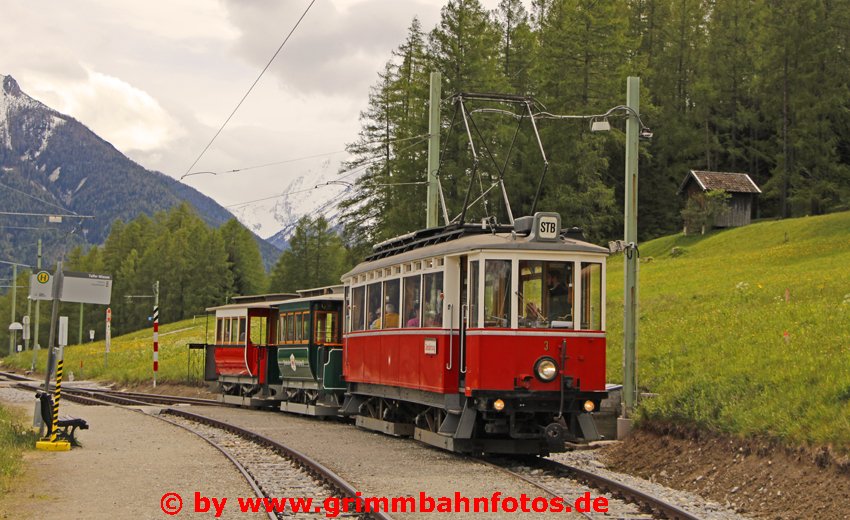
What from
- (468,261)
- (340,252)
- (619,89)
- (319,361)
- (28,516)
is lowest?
(28,516)

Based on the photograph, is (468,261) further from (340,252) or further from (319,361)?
(340,252)

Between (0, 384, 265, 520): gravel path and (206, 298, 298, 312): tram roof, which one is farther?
(206, 298, 298, 312): tram roof

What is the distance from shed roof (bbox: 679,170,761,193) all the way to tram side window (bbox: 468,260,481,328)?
49.8 metres

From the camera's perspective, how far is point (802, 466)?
11.8 metres

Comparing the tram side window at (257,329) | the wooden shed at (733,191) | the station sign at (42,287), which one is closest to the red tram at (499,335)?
the station sign at (42,287)

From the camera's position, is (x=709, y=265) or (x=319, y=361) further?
(x=709, y=265)

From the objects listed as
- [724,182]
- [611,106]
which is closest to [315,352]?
[611,106]

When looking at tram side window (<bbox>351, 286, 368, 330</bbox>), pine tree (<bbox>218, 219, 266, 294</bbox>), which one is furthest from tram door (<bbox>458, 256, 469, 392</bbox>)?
Answer: pine tree (<bbox>218, 219, 266, 294</bbox>)

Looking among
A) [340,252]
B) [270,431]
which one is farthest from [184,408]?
[340,252]

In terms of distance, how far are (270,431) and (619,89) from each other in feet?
156

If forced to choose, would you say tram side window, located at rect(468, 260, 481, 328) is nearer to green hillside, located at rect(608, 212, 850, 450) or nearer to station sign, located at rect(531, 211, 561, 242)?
station sign, located at rect(531, 211, 561, 242)

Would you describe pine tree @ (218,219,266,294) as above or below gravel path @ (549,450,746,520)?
above

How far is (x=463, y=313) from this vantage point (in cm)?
1482

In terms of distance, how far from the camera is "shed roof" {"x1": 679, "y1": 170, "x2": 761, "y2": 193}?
205 ft
